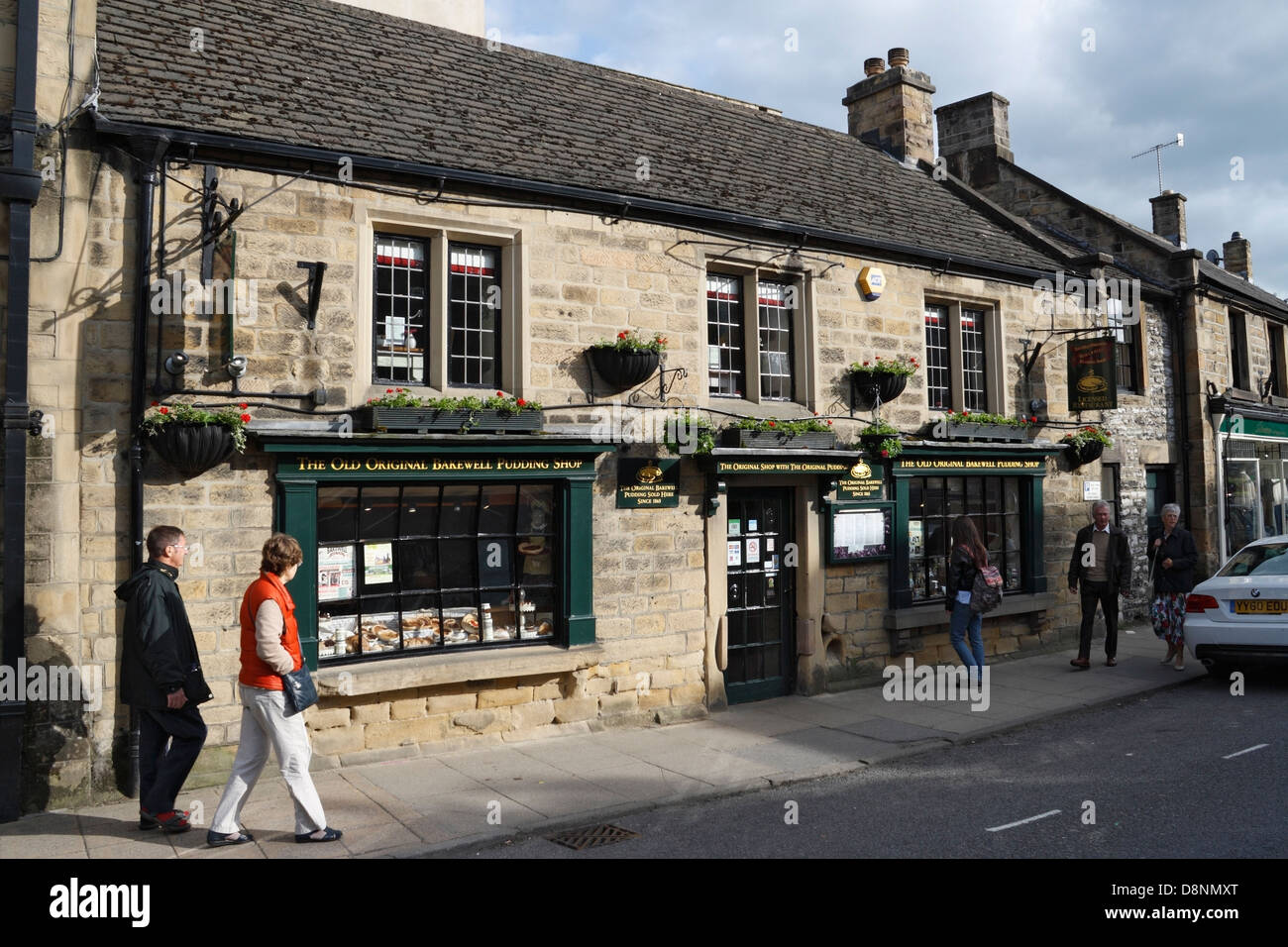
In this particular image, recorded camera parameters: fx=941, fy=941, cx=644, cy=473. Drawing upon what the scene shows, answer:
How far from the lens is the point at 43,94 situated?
7047 mm

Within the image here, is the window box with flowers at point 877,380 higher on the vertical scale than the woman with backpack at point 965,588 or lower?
higher

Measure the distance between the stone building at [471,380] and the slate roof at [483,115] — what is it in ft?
0.19

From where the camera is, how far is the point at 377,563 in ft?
27.1

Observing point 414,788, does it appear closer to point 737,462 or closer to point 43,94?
point 737,462

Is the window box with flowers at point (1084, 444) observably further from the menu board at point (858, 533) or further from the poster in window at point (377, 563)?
the poster in window at point (377, 563)

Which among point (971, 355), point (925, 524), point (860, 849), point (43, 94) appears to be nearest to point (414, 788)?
point (860, 849)

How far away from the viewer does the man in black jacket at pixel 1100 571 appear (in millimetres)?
11648

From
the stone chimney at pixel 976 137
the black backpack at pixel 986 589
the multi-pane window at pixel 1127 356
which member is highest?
the stone chimney at pixel 976 137

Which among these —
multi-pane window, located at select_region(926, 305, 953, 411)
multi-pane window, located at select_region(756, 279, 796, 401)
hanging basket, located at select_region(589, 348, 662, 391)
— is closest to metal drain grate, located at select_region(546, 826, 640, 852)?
hanging basket, located at select_region(589, 348, 662, 391)

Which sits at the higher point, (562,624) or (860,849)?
(562,624)

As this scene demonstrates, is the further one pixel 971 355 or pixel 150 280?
pixel 971 355

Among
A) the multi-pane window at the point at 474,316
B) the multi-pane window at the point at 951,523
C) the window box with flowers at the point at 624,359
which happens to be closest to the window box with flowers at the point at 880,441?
the multi-pane window at the point at 951,523

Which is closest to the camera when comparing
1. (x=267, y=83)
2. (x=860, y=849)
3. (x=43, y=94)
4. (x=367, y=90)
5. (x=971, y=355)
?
(x=860, y=849)

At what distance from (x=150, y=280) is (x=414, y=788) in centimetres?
441
